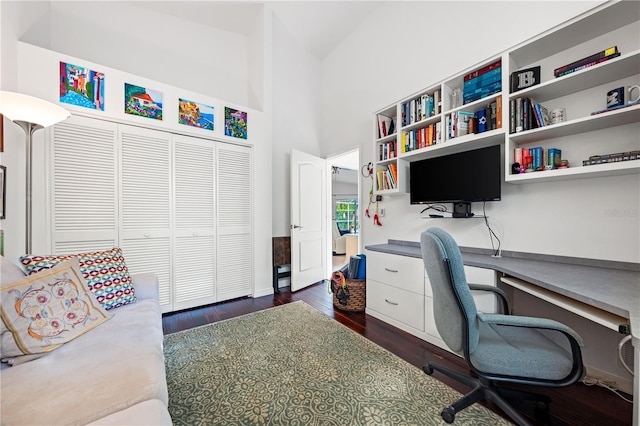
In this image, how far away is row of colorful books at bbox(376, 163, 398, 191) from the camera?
2.66 m

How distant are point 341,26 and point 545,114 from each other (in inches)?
119

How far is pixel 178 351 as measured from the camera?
1923mm

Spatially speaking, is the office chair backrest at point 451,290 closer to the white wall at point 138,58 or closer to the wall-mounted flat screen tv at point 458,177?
the wall-mounted flat screen tv at point 458,177

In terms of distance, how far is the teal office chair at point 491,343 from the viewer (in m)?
1.05

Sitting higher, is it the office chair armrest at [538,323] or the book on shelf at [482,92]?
the book on shelf at [482,92]

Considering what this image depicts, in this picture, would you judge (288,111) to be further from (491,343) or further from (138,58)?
(491,343)

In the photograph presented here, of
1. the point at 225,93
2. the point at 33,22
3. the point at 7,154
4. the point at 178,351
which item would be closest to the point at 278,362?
the point at 178,351

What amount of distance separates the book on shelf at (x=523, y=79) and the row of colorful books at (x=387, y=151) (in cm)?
111

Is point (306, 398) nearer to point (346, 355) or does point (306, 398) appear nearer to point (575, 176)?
point (346, 355)

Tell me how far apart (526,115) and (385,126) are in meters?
1.35

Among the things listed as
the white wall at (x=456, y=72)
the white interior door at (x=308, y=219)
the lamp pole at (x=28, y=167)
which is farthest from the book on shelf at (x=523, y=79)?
the lamp pole at (x=28, y=167)

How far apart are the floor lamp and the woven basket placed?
2752 millimetres

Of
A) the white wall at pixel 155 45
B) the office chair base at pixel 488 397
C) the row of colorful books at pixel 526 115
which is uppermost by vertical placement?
the white wall at pixel 155 45

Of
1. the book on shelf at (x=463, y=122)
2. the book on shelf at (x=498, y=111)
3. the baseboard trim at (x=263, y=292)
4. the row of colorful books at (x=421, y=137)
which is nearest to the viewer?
the book on shelf at (x=498, y=111)
